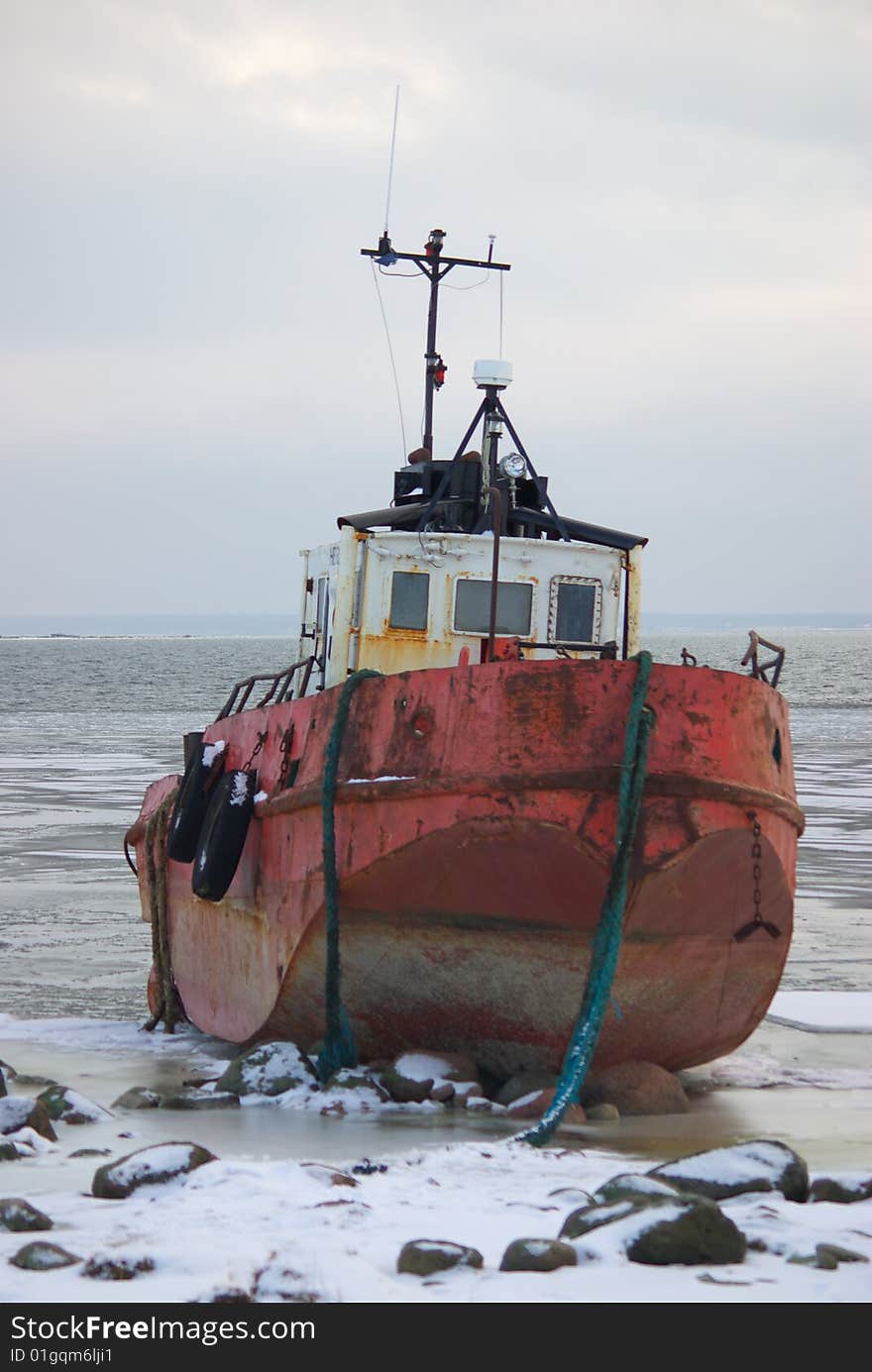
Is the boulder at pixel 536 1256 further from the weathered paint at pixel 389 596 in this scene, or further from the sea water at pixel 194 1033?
the weathered paint at pixel 389 596

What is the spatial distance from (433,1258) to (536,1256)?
0.83 feet

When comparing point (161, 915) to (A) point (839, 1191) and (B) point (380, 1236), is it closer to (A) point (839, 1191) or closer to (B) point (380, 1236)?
(B) point (380, 1236)

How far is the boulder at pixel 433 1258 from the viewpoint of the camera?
12.8 ft

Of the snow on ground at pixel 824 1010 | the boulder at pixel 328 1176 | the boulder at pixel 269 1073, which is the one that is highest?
the boulder at pixel 328 1176

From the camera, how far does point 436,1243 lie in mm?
3982

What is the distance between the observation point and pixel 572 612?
8359 mm

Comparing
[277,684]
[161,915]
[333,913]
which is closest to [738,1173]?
[333,913]

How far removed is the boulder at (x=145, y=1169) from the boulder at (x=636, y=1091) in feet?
6.43

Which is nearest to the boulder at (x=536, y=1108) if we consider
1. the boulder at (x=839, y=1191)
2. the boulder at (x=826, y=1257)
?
the boulder at (x=839, y=1191)

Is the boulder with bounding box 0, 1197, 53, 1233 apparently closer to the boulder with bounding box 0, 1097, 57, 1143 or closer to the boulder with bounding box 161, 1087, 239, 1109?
the boulder with bounding box 0, 1097, 57, 1143
